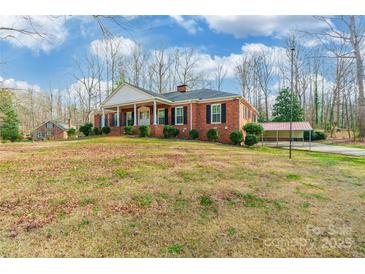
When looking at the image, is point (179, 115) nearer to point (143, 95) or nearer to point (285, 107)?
point (143, 95)

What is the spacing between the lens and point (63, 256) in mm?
2158

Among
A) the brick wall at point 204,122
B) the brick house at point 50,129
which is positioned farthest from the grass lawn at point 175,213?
the brick house at point 50,129

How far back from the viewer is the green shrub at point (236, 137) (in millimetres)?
11734

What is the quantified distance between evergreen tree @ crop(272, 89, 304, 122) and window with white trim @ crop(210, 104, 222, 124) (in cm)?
1300

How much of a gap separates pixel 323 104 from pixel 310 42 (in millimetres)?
26159

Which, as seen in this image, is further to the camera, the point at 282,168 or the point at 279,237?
the point at 282,168

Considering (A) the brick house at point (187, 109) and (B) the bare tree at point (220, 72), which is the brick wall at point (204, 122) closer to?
(A) the brick house at point (187, 109)

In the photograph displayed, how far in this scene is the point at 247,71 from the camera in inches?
412

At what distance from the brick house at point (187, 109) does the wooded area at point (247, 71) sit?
1.06m

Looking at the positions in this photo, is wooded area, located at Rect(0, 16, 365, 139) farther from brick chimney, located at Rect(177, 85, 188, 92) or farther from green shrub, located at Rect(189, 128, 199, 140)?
green shrub, located at Rect(189, 128, 199, 140)

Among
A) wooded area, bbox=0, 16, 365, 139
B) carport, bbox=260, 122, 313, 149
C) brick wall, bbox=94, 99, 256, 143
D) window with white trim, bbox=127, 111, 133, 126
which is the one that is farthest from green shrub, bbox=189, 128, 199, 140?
carport, bbox=260, 122, 313, 149
